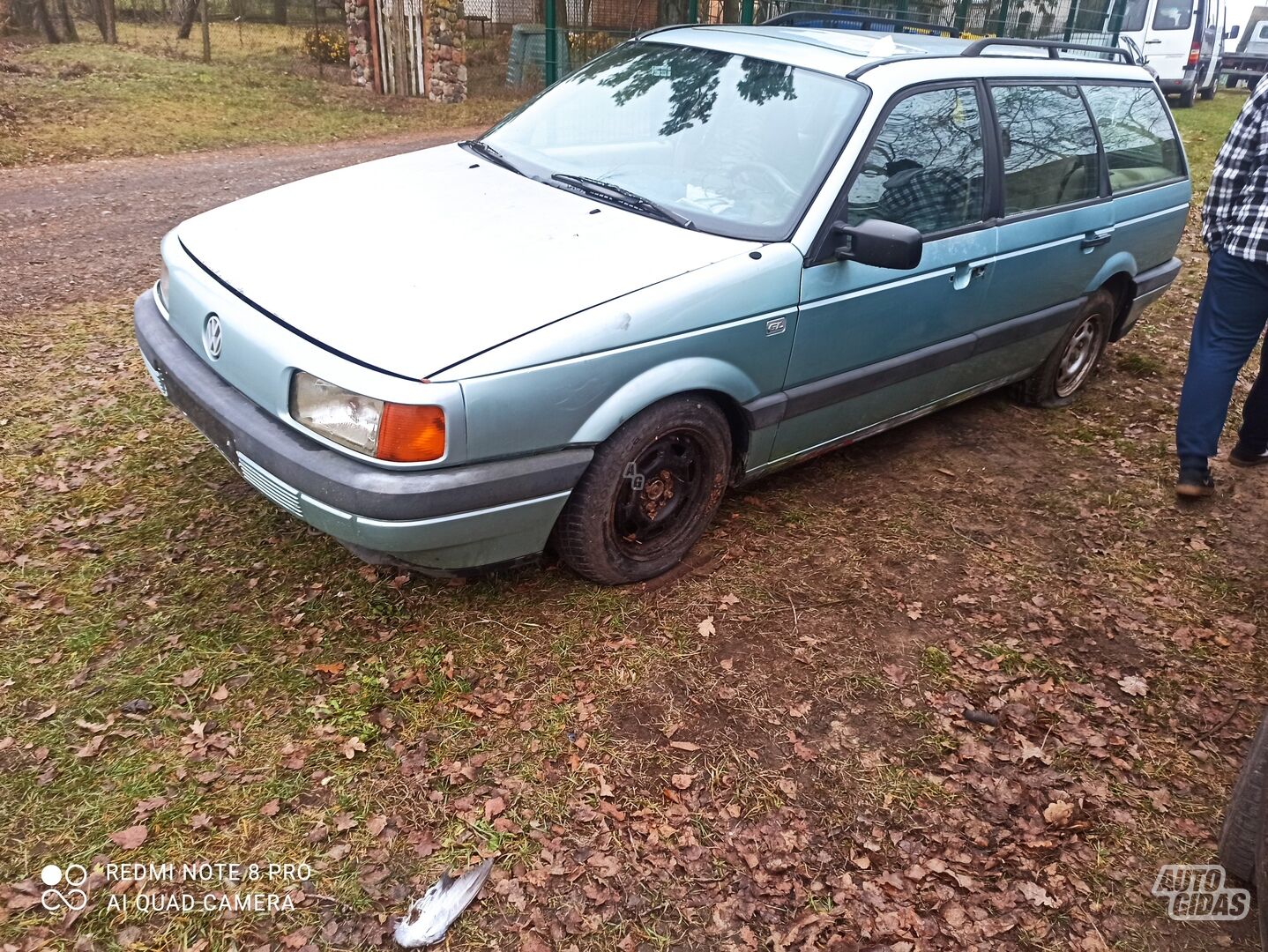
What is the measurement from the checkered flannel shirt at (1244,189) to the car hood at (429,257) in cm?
227

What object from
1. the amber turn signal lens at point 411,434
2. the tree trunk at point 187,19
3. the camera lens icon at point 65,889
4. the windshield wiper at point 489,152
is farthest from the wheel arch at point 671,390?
the tree trunk at point 187,19

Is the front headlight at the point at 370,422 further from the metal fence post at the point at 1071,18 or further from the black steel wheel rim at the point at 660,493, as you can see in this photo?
the metal fence post at the point at 1071,18

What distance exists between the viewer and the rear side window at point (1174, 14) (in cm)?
1706

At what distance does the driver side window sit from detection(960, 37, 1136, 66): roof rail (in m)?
0.28

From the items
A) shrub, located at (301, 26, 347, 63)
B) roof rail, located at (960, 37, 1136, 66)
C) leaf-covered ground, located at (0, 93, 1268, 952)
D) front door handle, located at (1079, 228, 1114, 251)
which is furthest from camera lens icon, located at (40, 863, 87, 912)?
shrub, located at (301, 26, 347, 63)

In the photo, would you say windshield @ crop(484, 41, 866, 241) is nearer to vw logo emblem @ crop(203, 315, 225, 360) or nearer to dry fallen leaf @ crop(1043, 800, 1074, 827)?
vw logo emblem @ crop(203, 315, 225, 360)

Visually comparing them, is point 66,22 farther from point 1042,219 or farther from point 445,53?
point 1042,219

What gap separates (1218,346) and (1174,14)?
17135mm

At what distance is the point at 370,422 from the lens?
103 inches

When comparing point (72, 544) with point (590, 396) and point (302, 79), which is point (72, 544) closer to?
point (590, 396)

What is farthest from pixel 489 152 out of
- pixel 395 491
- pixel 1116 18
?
pixel 1116 18

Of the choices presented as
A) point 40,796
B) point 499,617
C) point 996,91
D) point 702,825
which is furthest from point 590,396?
point 996,91

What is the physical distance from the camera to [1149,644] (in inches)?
135

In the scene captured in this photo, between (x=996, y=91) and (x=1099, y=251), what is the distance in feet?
3.77
